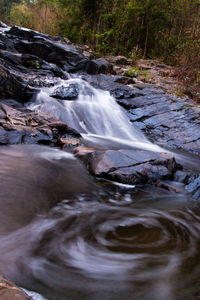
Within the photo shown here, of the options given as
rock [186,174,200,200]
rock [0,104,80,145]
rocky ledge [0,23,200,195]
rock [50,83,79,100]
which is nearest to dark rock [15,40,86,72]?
rocky ledge [0,23,200,195]

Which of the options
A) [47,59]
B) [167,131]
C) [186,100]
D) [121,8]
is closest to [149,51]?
[121,8]

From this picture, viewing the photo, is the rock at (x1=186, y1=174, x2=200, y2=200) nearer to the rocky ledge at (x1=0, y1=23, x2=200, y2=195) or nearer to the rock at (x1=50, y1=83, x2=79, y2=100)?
the rocky ledge at (x1=0, y1=23, x2=200, y2=195)

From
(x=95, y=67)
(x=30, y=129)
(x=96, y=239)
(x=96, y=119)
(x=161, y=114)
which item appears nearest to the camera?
(x=96, y=239)

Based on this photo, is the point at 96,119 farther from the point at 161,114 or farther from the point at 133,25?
the point at 133,25

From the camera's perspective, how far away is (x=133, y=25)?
16.0m

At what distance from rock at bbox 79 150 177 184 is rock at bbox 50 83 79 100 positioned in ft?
12.6

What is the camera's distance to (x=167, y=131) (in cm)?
720

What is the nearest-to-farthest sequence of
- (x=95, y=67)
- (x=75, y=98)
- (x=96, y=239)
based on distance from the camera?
1. (x=96, y=239)
2. (x=75, y=98)
3. (x=95, y=67)

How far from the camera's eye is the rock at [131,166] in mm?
3795

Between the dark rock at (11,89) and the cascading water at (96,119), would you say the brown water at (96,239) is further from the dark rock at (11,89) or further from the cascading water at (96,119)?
the dark rock at (11,89)

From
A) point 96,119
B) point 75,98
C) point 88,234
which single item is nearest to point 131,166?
point 88,234

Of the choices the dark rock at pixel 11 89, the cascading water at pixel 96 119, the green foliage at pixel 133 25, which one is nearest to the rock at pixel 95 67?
the cascading water at pixel 96 119

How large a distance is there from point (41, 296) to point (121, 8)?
710 inches

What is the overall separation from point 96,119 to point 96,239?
5.41 m
